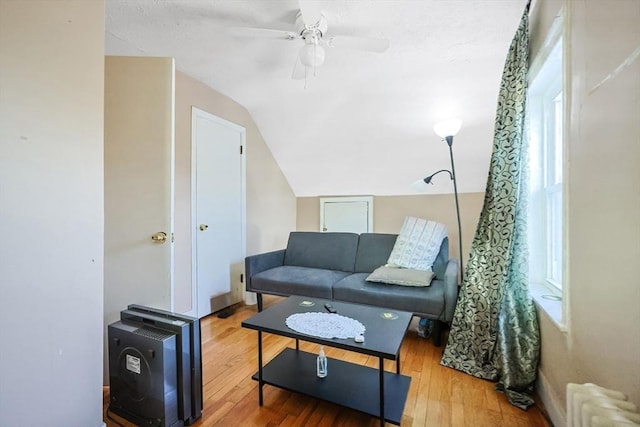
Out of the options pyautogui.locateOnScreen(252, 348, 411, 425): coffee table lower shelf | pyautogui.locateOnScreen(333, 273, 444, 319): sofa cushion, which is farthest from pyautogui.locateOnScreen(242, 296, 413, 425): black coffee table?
pyautogui.locateOnScreen(333, 273, 444, 319): sofa cushion

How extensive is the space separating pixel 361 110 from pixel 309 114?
56cm

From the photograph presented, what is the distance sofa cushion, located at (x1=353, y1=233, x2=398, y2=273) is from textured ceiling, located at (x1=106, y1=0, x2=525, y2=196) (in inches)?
32.9

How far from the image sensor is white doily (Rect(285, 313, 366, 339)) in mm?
1378

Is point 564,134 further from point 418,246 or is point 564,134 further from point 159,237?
point 159,237

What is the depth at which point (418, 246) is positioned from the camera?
2637mm

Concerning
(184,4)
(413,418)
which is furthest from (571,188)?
(184,4)

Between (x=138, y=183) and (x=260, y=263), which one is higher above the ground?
(x=138, y=183)

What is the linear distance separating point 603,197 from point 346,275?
2.14 meters

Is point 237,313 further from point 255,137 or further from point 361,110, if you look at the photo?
point 361,110

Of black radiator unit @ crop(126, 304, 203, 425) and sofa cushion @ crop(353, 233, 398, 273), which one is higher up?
sofa cushion @ crop(353, 233, 398, 273)

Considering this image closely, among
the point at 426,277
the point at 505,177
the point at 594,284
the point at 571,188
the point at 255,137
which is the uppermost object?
the point at 255,137

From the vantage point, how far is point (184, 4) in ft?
5.52

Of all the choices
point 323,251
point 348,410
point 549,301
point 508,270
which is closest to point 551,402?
point 549,301

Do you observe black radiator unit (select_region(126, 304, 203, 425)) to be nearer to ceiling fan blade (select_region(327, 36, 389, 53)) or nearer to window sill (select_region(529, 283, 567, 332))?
window sill (select_region(529, 283, 567, 332))
